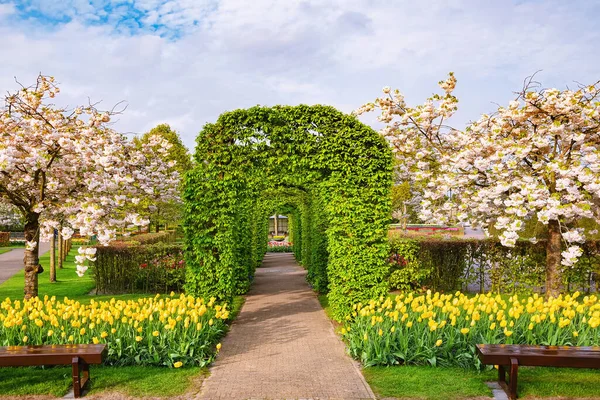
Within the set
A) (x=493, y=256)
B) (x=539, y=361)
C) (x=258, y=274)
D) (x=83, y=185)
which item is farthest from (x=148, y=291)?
(x=539, y=361)

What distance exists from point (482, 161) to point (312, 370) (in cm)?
539

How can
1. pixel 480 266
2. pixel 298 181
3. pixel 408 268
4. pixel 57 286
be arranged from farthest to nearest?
1. pixel 57 286
2. pixel 408 268
3. pixel 480 266
4. pixel 298 181

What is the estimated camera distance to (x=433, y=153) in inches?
463

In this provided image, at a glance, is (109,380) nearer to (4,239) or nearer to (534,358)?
(534,358)

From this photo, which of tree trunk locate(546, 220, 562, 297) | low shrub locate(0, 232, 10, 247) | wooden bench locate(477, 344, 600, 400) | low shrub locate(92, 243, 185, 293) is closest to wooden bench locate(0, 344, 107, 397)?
wooden bench locate(477, 344, 600, 400)

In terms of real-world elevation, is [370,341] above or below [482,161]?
below

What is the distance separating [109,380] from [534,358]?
469 centimetres

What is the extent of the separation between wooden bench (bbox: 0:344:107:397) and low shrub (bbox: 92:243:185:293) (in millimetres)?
6667

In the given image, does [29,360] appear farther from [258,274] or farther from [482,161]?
[258,274]

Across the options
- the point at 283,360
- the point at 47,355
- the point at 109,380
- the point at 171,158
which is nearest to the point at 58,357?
the point at 47,355

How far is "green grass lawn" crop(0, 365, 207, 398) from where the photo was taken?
5.46 m

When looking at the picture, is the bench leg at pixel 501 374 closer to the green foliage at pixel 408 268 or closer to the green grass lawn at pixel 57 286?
the green foliage at pixel 408 268

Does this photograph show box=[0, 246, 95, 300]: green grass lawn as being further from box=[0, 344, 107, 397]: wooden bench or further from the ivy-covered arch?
box=[0, 344, 107, 397]: wooden bench

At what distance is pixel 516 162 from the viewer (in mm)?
9234
